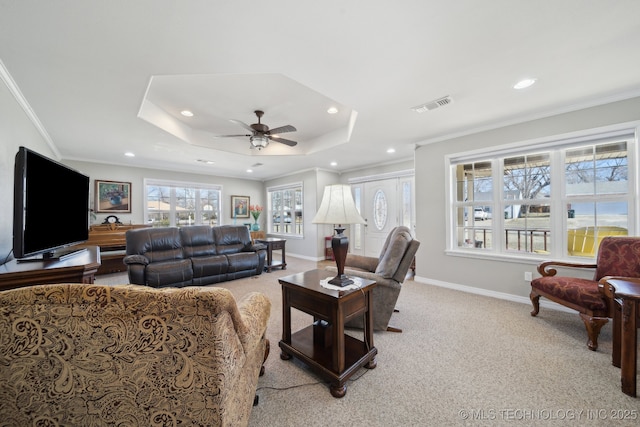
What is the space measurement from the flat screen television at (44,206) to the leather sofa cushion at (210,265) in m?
1.73

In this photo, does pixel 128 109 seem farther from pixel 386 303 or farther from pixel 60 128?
pixel 386 303

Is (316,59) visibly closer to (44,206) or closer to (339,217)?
(339,217)

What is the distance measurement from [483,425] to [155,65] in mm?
3346

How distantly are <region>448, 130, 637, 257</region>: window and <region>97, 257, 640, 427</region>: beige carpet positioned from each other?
105 centimetres

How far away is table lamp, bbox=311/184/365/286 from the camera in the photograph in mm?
1799

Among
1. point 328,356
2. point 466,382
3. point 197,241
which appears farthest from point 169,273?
point 466,382

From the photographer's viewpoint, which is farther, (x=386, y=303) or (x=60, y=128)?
(x=60, y=128)

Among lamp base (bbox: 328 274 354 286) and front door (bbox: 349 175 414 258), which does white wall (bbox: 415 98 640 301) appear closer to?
front door (bbox: 349 175 414 258)

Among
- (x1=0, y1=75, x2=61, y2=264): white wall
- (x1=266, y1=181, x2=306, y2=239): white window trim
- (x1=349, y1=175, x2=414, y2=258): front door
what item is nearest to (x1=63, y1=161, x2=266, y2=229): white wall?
(x1=266, y1=181, x2=306, y2=239): white window trim

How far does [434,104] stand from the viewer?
265 cm

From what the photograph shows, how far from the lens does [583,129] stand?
2.71 metres

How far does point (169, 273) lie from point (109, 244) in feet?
7.52

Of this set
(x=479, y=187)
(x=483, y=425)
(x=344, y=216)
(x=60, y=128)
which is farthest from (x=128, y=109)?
(x=479, y=187)

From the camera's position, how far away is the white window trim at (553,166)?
252 cm
